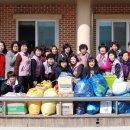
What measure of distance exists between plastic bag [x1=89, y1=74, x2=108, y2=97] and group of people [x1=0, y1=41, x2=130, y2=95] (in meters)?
0.98

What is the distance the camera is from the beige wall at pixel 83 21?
40.4 ft

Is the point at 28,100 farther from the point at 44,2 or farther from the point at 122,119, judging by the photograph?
the point at 44,2

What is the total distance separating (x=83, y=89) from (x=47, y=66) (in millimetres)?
2009

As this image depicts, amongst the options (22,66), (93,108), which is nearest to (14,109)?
(93,108)

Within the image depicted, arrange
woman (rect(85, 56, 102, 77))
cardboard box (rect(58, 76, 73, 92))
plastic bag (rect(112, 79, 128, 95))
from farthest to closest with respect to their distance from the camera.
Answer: woman (rect(85, 56, 102, 77)) → cardboard box (rect(58, 76, 73, 92)) → plastic bag (rect(112, 79, 128, 95))

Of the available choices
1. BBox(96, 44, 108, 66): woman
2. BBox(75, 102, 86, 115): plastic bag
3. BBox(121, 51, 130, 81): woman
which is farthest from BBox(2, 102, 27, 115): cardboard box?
BBox(121, 51, 130, 81): woman

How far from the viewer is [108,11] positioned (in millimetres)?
14008

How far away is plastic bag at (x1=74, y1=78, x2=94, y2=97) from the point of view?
7852 mm

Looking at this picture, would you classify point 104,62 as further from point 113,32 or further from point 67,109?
point 113,32

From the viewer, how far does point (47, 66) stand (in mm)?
9695

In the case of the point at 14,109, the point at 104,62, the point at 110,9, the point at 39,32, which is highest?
the point at 110,9

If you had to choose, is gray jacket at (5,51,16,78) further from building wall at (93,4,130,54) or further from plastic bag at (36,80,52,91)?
building wall at (93,4,130,54)

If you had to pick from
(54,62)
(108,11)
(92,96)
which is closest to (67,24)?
(108,11)

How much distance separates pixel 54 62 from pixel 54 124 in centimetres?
240
